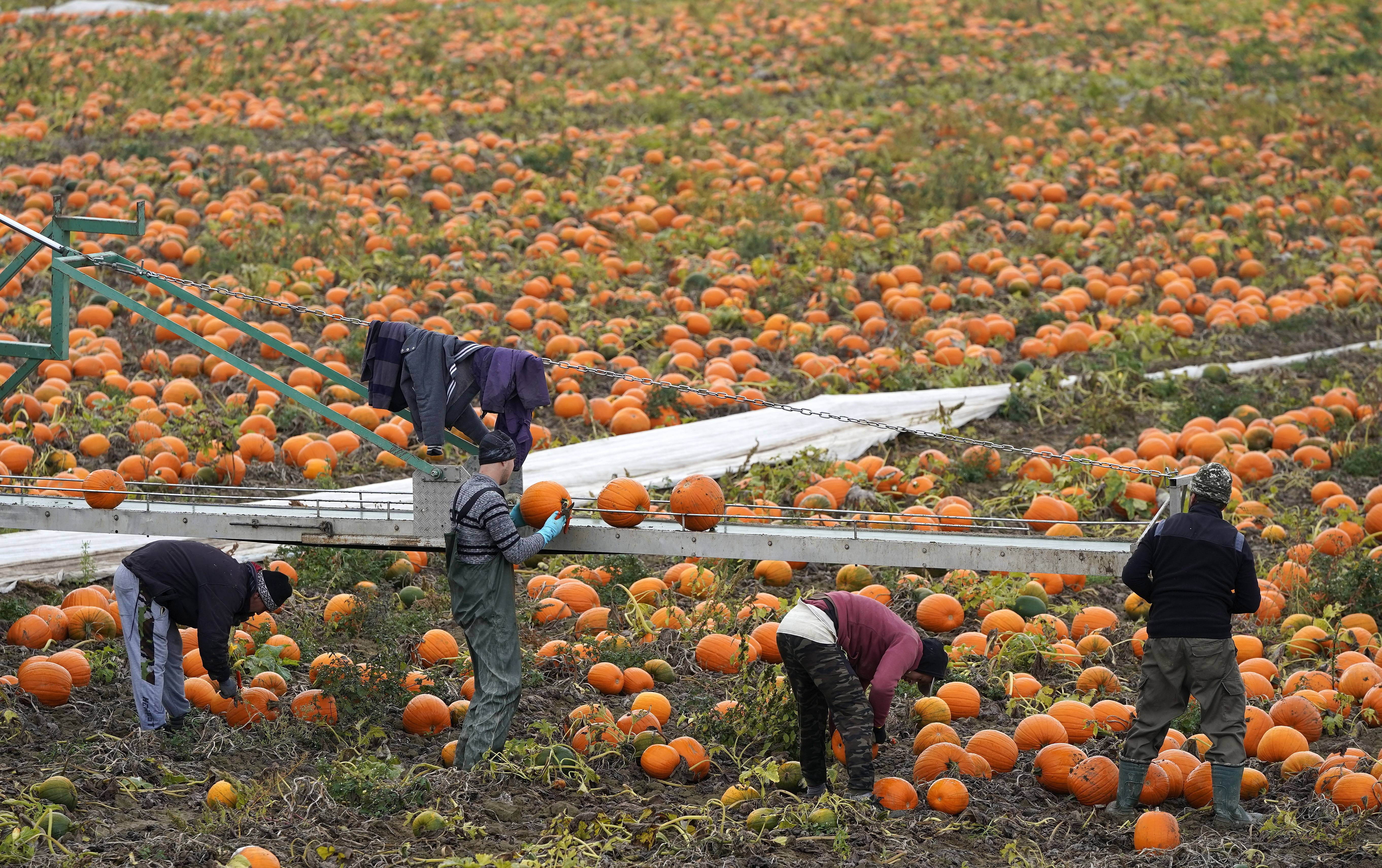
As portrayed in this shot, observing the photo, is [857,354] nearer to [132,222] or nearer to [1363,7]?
[132,222]

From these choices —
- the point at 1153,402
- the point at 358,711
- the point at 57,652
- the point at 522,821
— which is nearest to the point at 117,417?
the point at 57,652

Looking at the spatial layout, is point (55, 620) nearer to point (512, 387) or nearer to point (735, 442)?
point (512, 387)

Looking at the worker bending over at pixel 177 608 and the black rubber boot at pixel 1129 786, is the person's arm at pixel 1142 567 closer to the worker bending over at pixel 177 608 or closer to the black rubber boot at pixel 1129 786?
the black rubber boot at pixel 1129 786

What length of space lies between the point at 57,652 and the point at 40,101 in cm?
1475

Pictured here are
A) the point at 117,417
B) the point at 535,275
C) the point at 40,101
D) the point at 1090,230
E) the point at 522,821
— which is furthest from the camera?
the point at 40,101

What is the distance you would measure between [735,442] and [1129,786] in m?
4.99

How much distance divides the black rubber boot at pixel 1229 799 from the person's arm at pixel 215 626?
4750 millimetres

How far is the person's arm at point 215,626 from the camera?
6.86m

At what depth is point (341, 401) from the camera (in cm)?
1130

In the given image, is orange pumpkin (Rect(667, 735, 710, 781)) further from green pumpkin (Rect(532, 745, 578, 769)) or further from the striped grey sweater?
the striped grey sweater

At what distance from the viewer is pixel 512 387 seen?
695 cm

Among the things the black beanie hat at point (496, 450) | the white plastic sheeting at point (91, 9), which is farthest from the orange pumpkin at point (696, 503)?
the white plastic sheeting at point (91, 9)

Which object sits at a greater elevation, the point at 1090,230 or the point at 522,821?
the point at 1090,230

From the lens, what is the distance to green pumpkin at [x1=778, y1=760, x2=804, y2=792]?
6594 millimetres
